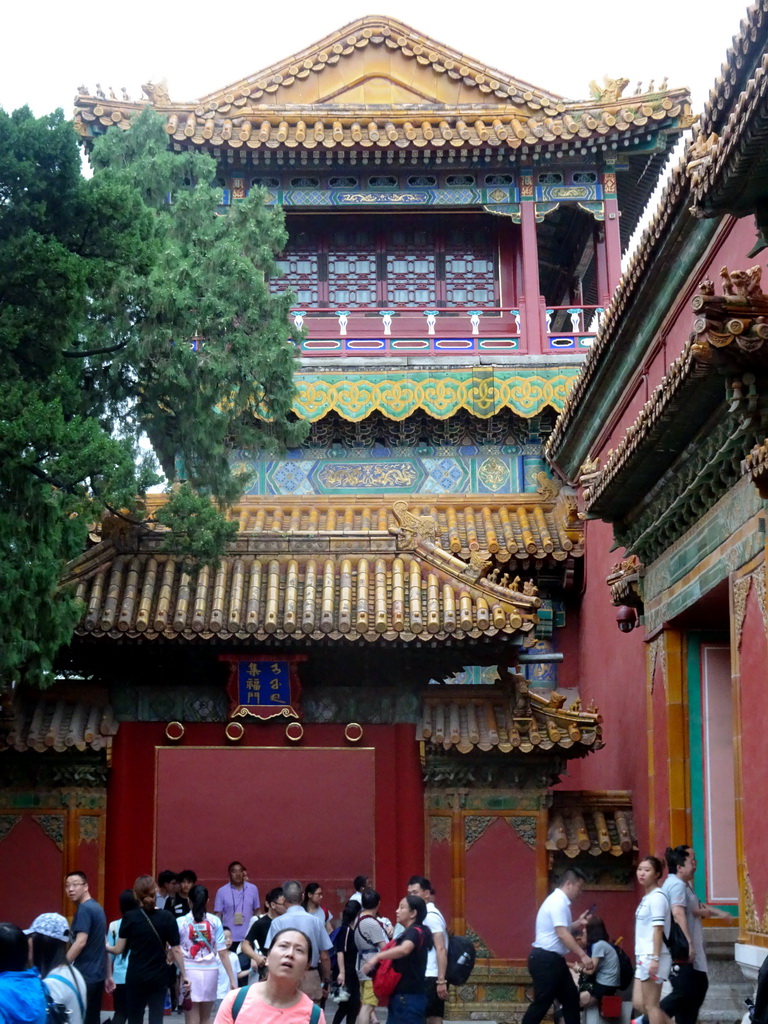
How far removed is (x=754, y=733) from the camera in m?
11.0

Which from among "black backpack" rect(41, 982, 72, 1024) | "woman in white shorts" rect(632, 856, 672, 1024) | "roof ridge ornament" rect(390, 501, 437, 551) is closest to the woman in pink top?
"black backpack" rect(41, 982, 72, 1024)

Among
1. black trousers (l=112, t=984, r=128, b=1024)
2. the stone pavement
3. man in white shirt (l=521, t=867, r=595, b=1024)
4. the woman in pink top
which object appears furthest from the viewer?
the stone pavement

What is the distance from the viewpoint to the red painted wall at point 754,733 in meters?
10.7

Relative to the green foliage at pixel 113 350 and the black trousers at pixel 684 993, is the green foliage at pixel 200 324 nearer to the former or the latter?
the green foliage at pixel 113 350

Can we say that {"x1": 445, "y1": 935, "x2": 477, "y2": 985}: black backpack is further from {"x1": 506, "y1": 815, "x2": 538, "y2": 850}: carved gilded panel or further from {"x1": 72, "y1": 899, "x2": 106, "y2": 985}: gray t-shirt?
{"x1": 506, "y1": 815, "x2": 538, "y2": 850}: carved gilded panel

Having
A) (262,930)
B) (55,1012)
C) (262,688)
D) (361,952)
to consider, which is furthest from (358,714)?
(55,1012)

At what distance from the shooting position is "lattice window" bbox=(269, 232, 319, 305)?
2220 cm

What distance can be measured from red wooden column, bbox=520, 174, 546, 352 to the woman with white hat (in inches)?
598

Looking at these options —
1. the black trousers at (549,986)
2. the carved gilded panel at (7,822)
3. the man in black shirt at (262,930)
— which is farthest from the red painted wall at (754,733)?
the carved gilded panel at (7,822)

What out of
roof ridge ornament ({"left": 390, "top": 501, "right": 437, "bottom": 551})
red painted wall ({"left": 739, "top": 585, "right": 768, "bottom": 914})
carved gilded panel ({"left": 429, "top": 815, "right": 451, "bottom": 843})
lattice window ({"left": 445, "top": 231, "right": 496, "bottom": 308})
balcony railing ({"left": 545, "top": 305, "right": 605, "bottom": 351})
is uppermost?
lattice window ({"left": 445, "top": 231, "right": 496, "bottom": 308})

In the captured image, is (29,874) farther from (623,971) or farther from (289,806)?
(623,971)

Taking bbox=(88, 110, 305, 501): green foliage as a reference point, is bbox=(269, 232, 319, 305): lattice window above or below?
above

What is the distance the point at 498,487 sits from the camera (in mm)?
20891

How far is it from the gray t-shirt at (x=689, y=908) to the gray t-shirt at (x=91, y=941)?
376cm
